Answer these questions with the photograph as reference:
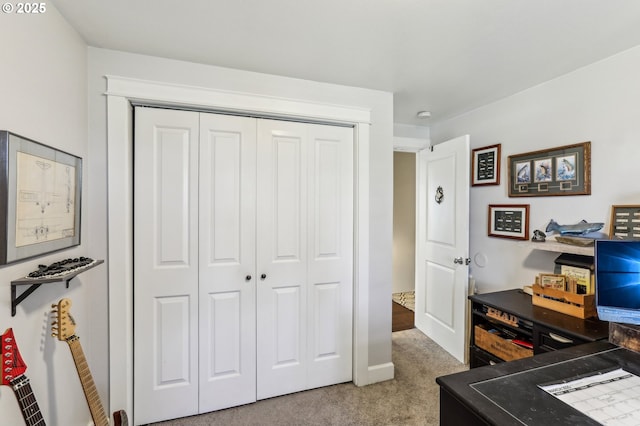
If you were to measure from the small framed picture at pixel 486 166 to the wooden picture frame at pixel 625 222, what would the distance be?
0.87 meters

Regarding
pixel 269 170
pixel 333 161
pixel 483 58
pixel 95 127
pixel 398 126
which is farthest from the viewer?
pixel 398 126

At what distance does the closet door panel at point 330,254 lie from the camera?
2.19m

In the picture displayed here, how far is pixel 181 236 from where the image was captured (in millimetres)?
1891

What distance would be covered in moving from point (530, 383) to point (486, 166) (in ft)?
6.94

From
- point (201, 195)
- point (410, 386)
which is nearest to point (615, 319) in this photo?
point (410, 386)

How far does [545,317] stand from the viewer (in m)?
1.68

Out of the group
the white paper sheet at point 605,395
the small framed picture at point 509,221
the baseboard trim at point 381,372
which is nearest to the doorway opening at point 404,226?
the small framed picture at point 509,221

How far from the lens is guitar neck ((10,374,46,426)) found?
1018mm

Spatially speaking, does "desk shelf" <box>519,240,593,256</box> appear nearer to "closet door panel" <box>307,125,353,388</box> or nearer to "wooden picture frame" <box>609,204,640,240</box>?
"wooden picture frame" <box>609,204,640,240</box>

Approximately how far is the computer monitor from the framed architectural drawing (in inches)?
95.2

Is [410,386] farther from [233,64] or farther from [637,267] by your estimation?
[233,64]

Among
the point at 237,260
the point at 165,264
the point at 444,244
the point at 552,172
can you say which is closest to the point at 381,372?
the point at 444,244

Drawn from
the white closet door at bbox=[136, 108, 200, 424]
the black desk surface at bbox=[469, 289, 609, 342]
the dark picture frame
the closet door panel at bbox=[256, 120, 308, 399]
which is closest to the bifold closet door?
the closet door panel at bbox=[256, 120, 308, 399]

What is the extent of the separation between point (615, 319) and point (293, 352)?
1.82m
